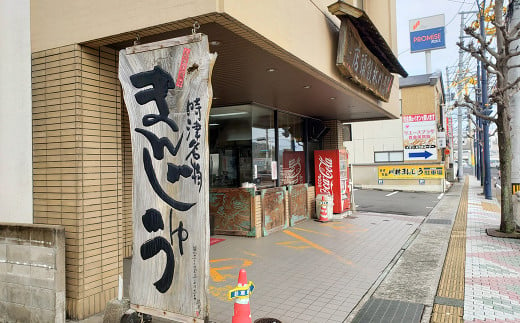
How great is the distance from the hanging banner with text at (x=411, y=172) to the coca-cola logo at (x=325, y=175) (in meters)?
15.6

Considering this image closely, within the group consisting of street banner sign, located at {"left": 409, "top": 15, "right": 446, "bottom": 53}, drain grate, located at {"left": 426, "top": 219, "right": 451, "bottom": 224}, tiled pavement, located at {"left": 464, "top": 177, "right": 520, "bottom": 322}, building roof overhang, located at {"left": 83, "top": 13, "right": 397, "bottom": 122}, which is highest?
street banner sign, located at {"left": 409, "top": 15, "right": 446, "bottom": 53}

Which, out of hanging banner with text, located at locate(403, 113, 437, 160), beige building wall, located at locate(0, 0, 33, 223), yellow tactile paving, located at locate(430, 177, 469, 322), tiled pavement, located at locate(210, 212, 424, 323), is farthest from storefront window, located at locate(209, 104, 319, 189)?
hanging banner with text, located at locate(403, 113, 437, 160)

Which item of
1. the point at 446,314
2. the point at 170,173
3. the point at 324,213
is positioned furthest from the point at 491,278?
the point at 324,213

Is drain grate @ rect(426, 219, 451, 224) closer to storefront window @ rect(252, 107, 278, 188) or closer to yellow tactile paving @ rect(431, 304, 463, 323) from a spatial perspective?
storefront window @ rect(252, 107, 278, 188)

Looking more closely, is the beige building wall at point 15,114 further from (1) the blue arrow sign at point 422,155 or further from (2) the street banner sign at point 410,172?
(1) the blue arrow sign at point 422,155

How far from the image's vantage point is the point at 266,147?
36.1ft

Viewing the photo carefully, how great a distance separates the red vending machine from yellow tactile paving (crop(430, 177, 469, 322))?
3797 mm

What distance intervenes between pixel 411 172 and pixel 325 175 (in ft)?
51.4

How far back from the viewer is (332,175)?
A: 13117 millimetres

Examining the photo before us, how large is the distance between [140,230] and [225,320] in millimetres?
1768

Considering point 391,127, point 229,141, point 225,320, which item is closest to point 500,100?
point 229,141

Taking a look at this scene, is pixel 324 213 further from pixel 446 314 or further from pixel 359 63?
pixel 446 314

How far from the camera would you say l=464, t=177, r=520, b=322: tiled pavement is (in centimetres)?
483

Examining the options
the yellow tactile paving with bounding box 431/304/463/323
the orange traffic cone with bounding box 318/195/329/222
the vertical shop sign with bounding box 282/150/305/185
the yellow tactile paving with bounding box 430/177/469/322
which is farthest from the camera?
the orange traffic cone with bounding box 318/195/329/222
